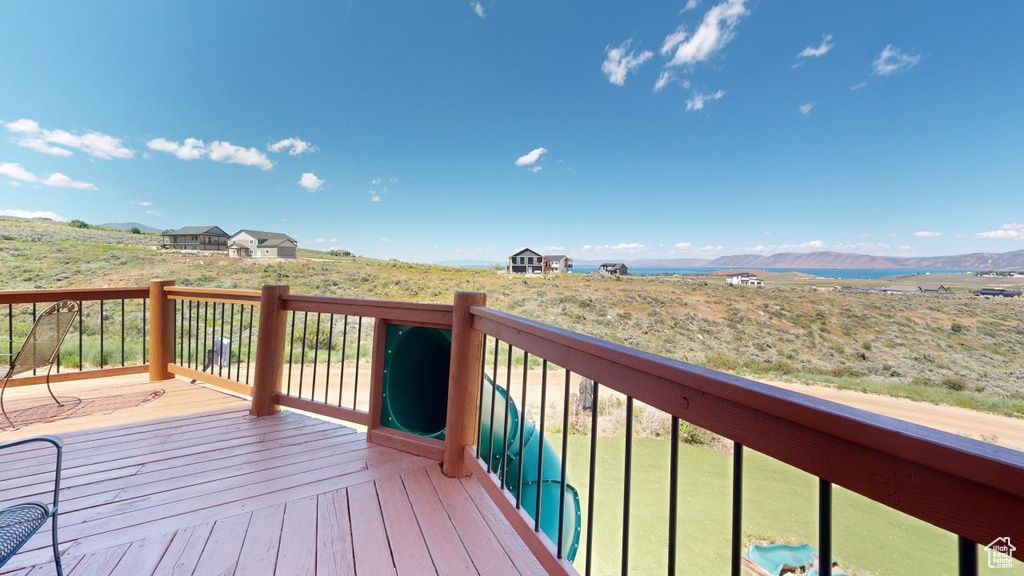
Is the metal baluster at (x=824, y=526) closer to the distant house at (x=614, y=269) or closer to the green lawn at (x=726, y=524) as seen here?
the green lawn at (x=726, y=524)

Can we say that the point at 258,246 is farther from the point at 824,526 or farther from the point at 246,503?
the point at 824,526

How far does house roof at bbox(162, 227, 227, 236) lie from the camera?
1741cm

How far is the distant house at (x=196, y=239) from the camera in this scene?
1684 cm

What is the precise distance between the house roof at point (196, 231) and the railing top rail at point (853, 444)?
77.4 ft

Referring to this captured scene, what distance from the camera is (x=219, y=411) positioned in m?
2.74

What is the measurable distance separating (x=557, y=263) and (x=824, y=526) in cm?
2322

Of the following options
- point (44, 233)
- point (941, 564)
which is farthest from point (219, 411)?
point (44, 233)

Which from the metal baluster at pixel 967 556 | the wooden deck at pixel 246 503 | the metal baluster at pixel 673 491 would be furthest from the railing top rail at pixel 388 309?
the metal baluster at pixel 967 556

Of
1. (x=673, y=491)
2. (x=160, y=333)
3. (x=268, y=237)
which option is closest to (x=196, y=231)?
(x=268, y=237)

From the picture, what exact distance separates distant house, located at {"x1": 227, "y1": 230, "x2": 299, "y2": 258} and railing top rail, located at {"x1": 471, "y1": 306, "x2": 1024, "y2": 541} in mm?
22298

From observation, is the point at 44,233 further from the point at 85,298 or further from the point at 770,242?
the point at 770,242
